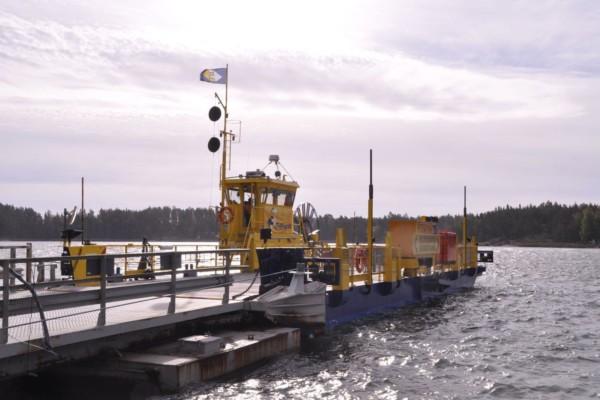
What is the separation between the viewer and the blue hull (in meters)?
16.1

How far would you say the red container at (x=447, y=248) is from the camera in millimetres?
25641

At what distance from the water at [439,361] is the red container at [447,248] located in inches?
144

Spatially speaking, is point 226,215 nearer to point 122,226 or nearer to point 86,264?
point 86,264

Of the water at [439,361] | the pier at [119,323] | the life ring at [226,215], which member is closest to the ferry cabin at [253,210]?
the life ring at [226,215]

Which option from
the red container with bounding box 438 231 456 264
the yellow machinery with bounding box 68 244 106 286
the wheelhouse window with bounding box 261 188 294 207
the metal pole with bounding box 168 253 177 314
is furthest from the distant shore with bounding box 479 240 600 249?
the metal pole with bounding box 168 253 177 314

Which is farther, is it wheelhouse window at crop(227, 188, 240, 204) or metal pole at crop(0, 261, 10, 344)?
wheelhouse window at crop(227, 188, 240, 204)

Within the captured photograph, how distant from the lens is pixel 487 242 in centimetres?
17775

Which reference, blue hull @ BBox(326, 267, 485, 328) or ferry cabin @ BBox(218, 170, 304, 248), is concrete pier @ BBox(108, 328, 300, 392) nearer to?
blue hull @ BBox(326, 267, 485, 328)

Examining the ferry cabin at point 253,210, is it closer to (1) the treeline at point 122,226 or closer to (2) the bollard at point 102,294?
(2) the bollard at point 102,294

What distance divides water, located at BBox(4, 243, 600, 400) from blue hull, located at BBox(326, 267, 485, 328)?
0.35 metres

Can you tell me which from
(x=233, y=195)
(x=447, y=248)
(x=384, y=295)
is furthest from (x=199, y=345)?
(x=447, y=248)

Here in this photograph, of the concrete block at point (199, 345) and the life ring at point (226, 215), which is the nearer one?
the concrete block at point (199, 345)

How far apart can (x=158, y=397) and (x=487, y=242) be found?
582 feet

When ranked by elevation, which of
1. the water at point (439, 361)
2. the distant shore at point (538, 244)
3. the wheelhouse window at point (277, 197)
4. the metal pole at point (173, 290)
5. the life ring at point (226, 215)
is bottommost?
the water at point (439, 361)
